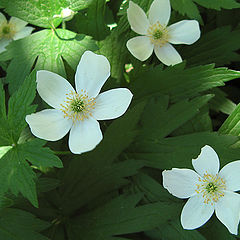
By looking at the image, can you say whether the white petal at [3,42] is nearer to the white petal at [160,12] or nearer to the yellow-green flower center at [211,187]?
the white petal at [160,12]

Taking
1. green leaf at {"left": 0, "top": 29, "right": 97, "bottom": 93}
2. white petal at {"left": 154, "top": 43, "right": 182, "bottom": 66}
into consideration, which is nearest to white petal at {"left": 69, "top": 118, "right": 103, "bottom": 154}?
green leaf at {"left": 0, "top": 29, "right": 97, "bottom": 93}

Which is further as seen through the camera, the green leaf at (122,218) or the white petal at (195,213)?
the green leaf at (122,218)

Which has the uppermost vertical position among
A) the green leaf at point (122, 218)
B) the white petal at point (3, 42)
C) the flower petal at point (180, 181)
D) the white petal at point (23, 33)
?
the white petal at point (23, 33)

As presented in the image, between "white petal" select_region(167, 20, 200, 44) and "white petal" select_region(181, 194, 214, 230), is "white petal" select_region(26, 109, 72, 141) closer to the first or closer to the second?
"white petal" select_region(181, 194, 214, 230)

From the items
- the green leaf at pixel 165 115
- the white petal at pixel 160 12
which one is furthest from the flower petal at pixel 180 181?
the white petal at pixel 160 12

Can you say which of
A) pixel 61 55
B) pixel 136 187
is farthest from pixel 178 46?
pixel 136 187

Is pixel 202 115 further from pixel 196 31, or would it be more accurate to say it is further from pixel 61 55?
pixel 61 55
